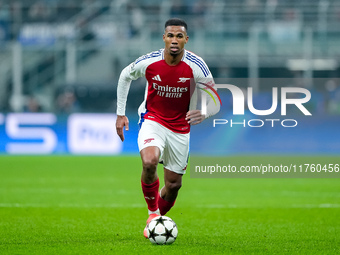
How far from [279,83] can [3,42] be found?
9225 millimetres

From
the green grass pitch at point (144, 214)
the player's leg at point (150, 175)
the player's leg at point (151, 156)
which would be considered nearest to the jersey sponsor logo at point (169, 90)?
the player's leg at point (151, 156)

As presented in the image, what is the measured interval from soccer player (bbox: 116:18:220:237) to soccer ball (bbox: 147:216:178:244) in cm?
66

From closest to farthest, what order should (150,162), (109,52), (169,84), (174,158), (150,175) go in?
(150,162) → (150,175) → (169,84) → (174,158) → (109,52)

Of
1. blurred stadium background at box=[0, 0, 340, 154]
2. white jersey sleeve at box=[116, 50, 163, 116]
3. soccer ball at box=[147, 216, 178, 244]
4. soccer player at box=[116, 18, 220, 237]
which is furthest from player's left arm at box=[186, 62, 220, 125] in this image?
blurred stadium background at box=[0, 0, 340, 154]

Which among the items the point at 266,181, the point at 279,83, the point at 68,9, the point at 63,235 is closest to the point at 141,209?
the point at 63,235

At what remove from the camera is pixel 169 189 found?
287 inches

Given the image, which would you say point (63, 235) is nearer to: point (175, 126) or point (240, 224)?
point (175, 126)

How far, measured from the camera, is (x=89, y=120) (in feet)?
63.3

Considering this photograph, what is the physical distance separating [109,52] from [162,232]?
16665mm

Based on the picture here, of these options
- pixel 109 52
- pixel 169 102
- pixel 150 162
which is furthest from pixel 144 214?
pixel 109 52

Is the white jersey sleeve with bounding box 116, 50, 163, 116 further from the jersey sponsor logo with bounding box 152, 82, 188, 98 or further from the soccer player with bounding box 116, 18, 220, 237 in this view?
the jersey sponsor logo with bounding box 152, 82, 188, 98

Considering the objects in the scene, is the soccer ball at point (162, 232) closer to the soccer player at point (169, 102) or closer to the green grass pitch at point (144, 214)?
the green grass pitch at point (144, 214)

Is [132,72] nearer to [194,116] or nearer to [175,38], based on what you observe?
[175,38]

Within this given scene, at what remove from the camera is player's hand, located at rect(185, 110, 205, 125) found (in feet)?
22.3
